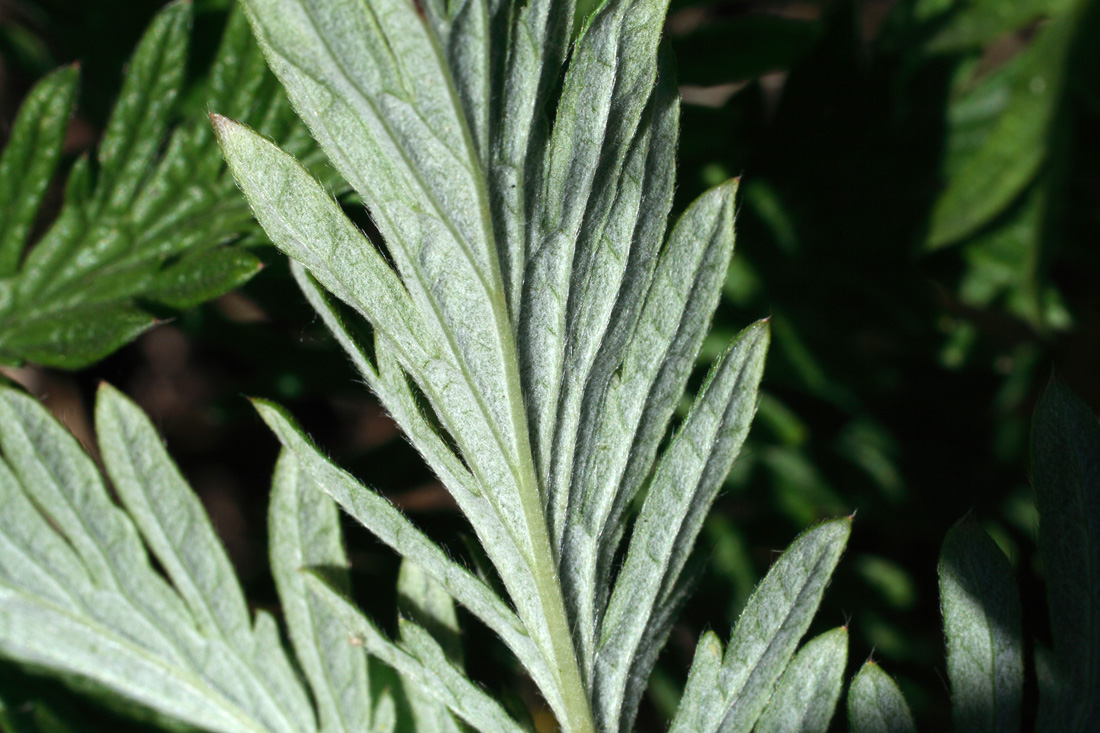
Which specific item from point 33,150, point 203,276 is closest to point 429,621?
point 203,276

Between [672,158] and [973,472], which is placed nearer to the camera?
[672,158]

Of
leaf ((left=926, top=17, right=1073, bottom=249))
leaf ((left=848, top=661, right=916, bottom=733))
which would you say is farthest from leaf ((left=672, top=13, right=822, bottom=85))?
leaf ((left=848, top=661, right=916, bottom=733))

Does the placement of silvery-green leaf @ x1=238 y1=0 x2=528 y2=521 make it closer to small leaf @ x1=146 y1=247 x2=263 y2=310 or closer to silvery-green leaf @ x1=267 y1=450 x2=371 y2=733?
silvery-green leaf @ x1=267 y1=450 x2=371 y2=733

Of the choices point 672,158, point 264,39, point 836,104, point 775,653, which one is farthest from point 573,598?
point 836,104

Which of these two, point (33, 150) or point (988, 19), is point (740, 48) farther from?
point (33, 150)

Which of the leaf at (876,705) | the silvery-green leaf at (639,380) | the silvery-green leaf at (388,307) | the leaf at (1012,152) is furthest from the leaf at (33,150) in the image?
the leaf at (1012,152)

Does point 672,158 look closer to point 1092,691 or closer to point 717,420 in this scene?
point 717,420

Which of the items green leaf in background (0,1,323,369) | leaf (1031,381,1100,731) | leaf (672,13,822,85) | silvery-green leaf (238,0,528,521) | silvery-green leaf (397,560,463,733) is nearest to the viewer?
silvery-green leaf (238,0,528,521)
